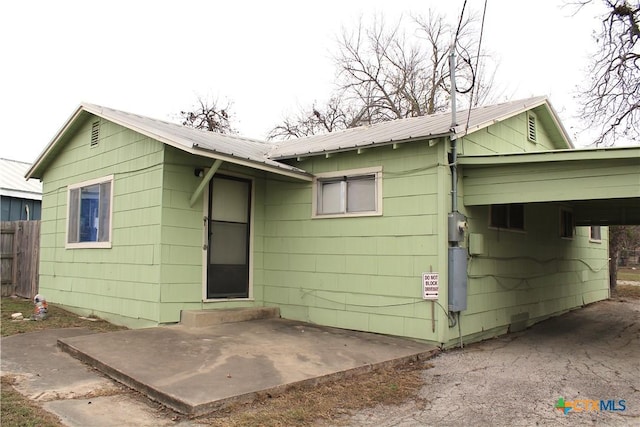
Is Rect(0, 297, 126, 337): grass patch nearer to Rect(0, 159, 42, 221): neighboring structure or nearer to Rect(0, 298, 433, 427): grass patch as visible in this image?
Rect(0, 298, 433, 427): grass patch

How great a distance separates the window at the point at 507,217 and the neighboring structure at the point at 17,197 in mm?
14875

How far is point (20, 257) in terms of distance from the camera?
11867 mm

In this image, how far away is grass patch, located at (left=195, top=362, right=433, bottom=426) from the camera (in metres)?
4.08

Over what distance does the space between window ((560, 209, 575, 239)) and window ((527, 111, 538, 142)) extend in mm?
1939

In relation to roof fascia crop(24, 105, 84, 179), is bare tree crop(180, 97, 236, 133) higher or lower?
higher

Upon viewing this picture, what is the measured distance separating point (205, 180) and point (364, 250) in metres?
2.59

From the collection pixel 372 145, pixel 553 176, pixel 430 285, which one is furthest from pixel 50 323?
pixel 553 176

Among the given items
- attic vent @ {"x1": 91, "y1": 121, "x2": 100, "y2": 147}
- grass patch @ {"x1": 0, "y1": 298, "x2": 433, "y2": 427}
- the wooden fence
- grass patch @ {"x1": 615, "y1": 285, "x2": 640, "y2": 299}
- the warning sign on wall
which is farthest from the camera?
grass patch @ {"x1": 615, "y1": 285, "x2": 640, "y2": 299}

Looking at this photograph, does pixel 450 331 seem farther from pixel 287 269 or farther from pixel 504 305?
pixel 287 269

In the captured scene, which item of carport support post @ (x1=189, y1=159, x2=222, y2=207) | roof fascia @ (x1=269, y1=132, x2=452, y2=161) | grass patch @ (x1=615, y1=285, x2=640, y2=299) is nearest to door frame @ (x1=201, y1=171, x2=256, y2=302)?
carport support post @ (x1=189, y1=159, x2=222, y2=207)

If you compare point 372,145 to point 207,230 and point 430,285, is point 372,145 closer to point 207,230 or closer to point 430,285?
point 430,285

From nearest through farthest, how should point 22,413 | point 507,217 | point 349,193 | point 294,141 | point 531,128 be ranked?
point 22,413 → point 349,193 → point 507,217 → point 531,128 → point 294,141

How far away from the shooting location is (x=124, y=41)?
32.9 ft

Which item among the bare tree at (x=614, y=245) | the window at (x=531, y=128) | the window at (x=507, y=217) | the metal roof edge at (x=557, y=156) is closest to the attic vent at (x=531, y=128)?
the window at (x=531, y=128)
